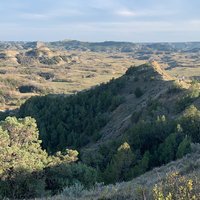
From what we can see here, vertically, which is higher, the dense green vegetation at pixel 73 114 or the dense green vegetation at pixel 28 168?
the dense green vegetation at pixel 28 168

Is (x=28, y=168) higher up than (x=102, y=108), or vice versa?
(x=28, y=168)

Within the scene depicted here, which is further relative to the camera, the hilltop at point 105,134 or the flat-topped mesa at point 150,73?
the flat-topped mesa at point 150,73

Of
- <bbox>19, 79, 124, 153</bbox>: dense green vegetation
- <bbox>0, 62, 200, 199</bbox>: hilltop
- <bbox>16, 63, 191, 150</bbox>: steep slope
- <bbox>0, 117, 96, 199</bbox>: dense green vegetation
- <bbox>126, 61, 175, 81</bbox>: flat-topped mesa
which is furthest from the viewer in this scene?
<bbox>126, 61, 175, 81</bbox>: flat-topped mesa

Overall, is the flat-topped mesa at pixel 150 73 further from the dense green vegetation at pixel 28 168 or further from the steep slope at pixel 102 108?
the dense green vegetation at pixel 28 168

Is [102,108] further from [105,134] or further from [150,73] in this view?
[105,134]

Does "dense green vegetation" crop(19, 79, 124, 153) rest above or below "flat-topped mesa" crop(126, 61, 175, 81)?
below

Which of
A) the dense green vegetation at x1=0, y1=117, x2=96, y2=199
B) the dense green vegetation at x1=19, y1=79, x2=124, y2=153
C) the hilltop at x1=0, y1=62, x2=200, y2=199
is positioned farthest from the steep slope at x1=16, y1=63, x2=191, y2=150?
the dense green vegetation at x1=0, y1=117, x2=96, y2=199

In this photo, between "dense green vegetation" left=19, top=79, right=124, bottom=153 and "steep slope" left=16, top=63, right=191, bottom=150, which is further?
"dense green vegetation" left=19, top=79, right=124, bottom=153

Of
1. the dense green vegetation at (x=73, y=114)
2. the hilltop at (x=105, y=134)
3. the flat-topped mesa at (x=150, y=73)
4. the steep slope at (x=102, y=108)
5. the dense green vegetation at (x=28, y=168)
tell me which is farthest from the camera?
the flat-topped mesa at (x=150, y=73)

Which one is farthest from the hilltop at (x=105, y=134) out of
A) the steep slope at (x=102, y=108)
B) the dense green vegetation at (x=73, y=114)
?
the steep slope at (x=102, y=108)

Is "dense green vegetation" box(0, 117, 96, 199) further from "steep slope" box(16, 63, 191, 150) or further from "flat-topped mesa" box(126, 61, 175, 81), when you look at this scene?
"flat-topped mesa" box(126, 61, 175, 81)

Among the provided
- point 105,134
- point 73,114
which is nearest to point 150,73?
point 73,114

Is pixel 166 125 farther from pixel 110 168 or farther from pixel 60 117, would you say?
pixel 60 117

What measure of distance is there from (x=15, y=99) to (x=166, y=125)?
107100 mm
